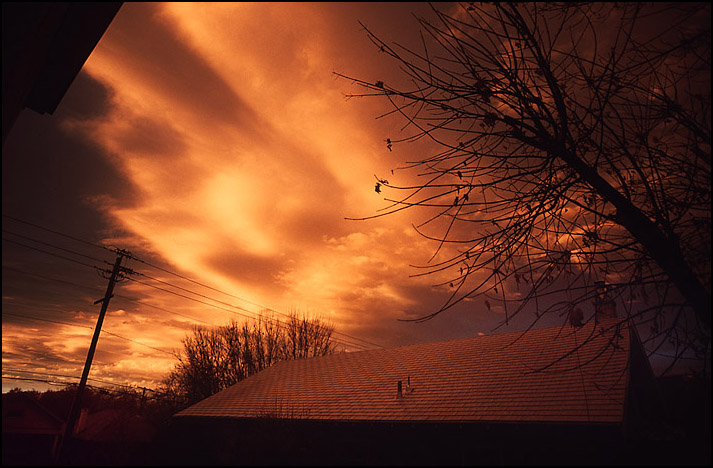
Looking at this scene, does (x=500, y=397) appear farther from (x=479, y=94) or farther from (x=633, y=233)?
(x=479, y=94)

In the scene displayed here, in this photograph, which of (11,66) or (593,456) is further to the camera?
(593,456)

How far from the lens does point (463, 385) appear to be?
13562mm

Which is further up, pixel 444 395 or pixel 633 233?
pixel 633 233

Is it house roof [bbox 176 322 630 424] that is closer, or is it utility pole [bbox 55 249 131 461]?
house roof [bbox 176 322 630 424]

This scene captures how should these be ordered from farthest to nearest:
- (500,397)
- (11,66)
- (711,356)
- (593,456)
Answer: (500,397), (593,456), (711,356), (11,66)

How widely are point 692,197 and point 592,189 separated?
112 centimetres

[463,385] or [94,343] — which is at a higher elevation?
[94,343]

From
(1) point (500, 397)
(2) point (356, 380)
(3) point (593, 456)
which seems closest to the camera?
(3) point (593, 456)

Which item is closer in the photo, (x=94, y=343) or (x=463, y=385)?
(x=463, y=385)

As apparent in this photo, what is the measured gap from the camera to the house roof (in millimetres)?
10484

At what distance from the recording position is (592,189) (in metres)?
4.64

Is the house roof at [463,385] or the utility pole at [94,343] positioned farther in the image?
the utility pole at [94,343]

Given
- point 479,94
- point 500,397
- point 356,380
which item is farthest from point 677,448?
point 356,380

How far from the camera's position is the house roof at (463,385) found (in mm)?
10484
